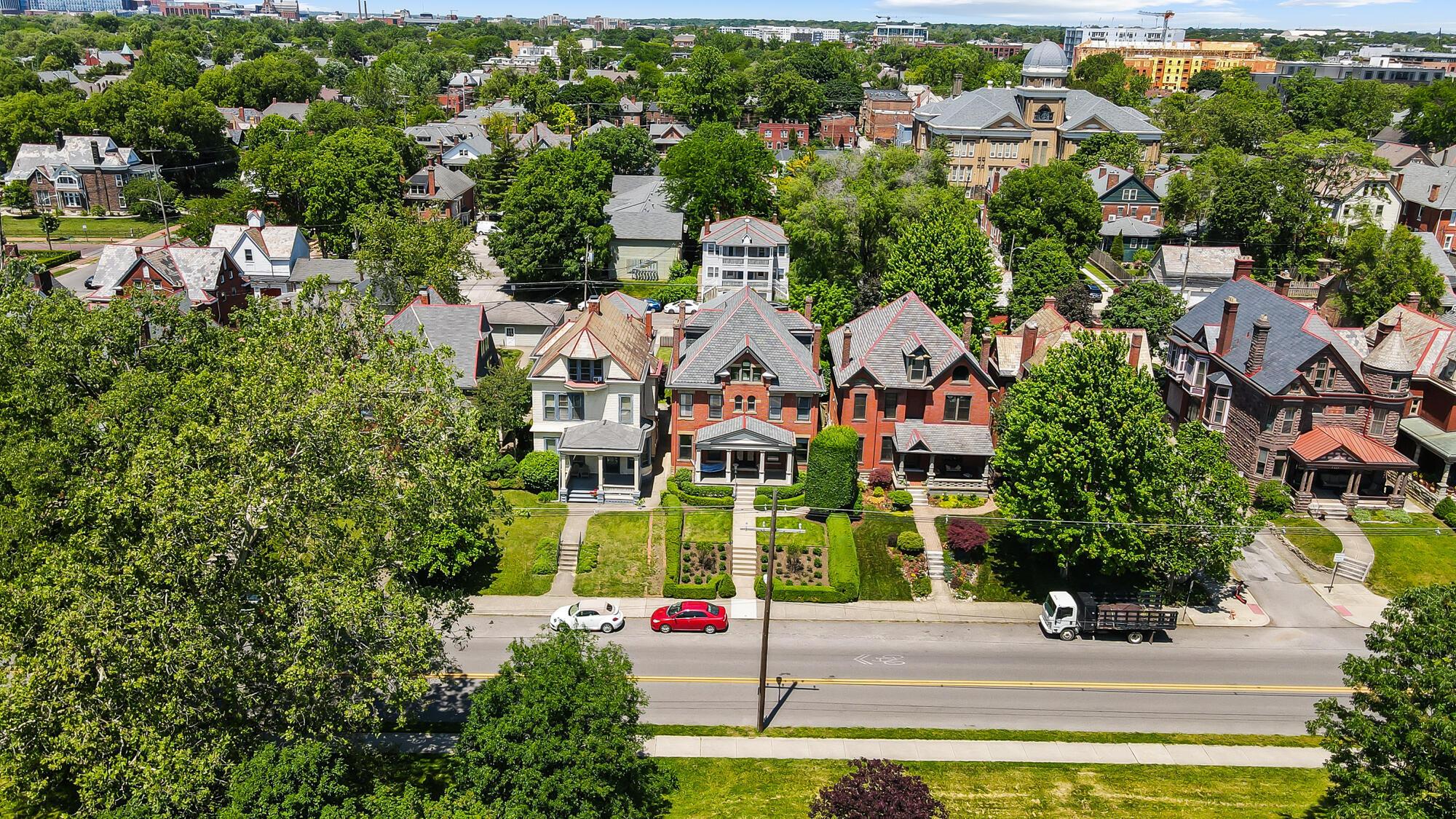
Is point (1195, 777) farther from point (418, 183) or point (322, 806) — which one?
point (418, 183)

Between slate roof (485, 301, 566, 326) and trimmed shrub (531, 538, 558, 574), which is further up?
slate roof (485, 301, 566, 326)

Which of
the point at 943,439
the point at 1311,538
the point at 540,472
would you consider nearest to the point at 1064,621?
the point at 943,439

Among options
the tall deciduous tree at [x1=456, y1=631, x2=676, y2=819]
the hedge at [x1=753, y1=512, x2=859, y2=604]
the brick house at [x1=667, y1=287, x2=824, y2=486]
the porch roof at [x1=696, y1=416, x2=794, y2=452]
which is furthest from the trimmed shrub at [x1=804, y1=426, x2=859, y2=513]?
the tall deciduous tree at [x1=456, y1=631, x2=676, y2=819]

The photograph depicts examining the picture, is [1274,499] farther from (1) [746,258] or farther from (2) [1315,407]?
(1) [746,258]

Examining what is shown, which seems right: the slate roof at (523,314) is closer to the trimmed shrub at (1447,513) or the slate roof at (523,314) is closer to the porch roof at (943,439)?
the porch roof at (943,439)

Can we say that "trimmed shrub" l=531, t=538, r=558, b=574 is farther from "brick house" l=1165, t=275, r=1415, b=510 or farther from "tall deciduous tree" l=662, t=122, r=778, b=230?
"tall deciduous tree" l=662, t=122, r=778, b=230
